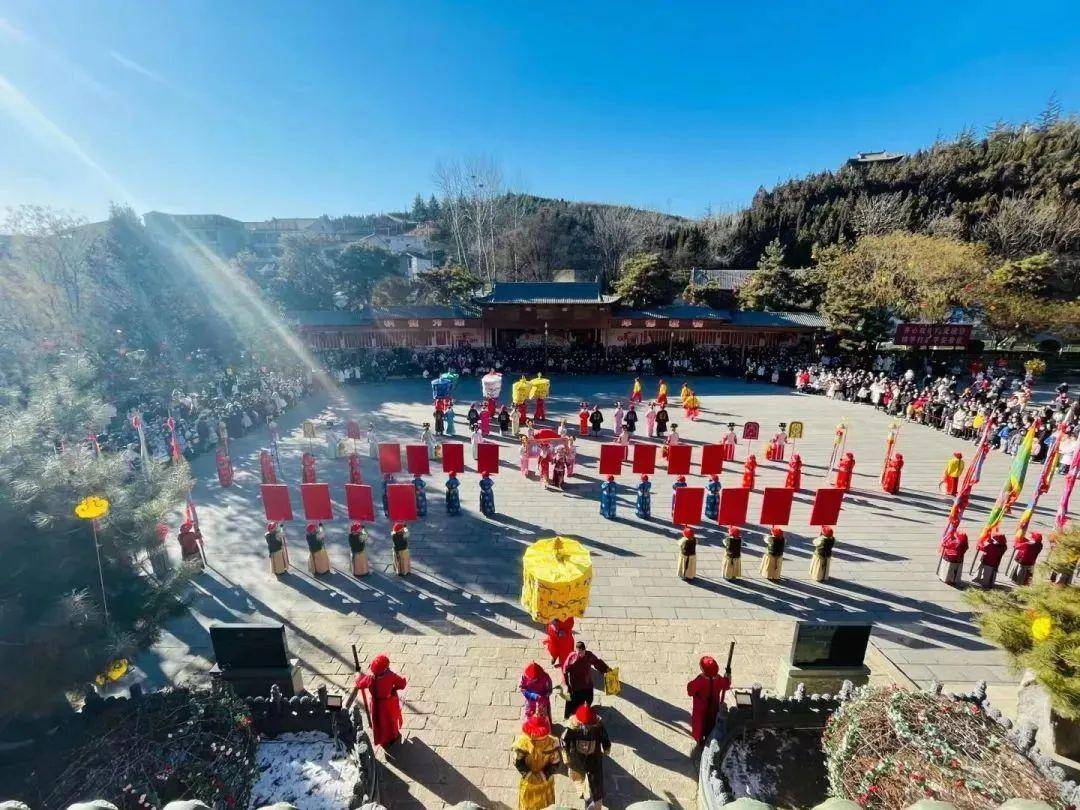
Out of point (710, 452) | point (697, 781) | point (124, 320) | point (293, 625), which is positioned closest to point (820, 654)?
point (697, 781)

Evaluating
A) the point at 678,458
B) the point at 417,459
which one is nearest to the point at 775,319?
the point at 678,458

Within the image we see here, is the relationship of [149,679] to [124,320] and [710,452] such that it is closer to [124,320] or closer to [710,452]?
[710,452]

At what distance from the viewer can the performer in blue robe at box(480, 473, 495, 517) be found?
10.4m

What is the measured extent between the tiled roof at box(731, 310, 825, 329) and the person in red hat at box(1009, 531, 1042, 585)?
22.0 m

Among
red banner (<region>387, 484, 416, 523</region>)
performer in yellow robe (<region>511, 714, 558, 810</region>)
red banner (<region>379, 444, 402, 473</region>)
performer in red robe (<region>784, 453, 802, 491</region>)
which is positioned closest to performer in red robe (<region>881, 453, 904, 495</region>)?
performer in red robe (<region>784, 453, 802, 491</region>)

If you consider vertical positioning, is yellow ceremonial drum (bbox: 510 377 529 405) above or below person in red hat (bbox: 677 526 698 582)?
above

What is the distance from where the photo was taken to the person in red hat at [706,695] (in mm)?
4988

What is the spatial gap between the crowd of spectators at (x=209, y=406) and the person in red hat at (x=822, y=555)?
14097mm

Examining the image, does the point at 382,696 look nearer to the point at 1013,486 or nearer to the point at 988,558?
the point at 988,558

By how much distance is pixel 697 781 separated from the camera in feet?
15.9

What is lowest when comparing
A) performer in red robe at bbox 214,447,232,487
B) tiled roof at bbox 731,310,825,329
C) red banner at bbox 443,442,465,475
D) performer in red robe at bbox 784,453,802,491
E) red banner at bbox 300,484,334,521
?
performer in red robe at bbox 214,447,232,487

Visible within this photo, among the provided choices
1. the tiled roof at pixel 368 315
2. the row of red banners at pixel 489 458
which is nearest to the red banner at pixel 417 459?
the row of red banners at pixel 489 458

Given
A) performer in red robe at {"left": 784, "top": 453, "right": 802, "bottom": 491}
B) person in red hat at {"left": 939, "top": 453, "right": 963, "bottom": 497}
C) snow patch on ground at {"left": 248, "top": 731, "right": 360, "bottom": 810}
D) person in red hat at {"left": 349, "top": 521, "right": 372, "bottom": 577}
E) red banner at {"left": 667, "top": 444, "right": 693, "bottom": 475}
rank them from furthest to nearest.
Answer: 1. performer in red robe at {"left": 784, "top": 453, "right": 802, "bottom": 491}
2. person in red hat at {"left": 939, "top": 453, "right": 963, "bottom": 497}
3. red banner at {"left": 667, "top": 444, "right": 693, "bottom": 475}
4. person in red hat at {"left": 349, "top": 521, "right": 372, "bottom": 577}
5. snow patch on ground at {"left": 248, "top": 731, "right": 360, "bottom": 810}

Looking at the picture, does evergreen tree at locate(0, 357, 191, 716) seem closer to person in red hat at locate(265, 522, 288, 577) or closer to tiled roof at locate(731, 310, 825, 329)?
person in red hat at locate(265, 522, 288, 577)
